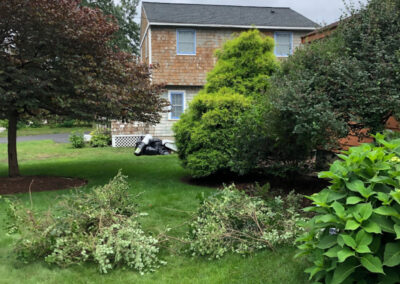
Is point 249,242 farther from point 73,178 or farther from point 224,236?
point 73,178

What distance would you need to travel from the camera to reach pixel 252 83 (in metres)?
7.29

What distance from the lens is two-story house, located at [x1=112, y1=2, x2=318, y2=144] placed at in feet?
51.8

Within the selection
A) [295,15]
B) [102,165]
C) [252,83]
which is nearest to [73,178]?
[102,165]

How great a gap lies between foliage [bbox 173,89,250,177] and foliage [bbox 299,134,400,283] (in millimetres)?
4118

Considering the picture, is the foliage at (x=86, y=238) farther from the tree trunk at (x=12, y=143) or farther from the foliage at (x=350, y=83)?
the tree trunk at (x=12, y=143)

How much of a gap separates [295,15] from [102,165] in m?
13.4

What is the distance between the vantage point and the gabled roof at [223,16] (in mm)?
16031

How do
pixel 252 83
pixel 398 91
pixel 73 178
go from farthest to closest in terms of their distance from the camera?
pixel 73 178, pixel 252 83, pixel 398 91

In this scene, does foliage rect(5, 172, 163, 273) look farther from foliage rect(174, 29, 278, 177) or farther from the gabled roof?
the gabled roof

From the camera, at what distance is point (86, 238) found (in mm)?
3793

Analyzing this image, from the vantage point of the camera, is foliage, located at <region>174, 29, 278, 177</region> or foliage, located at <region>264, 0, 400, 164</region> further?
foliage, located at <region>174, 29, 278, 177</region>

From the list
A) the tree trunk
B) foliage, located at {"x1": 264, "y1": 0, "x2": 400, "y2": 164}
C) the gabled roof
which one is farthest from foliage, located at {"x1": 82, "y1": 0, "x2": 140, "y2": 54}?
foliage, located at {"x1": 264, "y1": 0, "x2": 400, "y2": 164}

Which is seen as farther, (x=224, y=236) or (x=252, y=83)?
(x=252, y=83)

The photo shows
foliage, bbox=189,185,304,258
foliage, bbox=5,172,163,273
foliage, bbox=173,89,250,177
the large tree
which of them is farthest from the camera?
foliage, bbox=173,89,250,177
